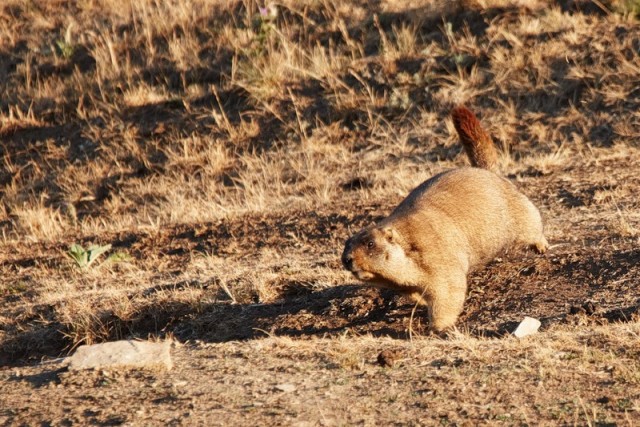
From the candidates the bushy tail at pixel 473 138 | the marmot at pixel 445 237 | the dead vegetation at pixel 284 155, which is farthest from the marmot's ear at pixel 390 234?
the bushy tail at pixel 473 138

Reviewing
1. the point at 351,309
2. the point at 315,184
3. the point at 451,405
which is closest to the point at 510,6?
the point at 315,184

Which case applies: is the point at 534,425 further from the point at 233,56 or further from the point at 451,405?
the point at 233,56

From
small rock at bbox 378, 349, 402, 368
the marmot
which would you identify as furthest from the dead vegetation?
small rock at bbox 378, 349, 402, 368

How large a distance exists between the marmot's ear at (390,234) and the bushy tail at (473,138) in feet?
6.47

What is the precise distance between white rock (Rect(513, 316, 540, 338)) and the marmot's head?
2.85ft

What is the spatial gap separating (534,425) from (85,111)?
12059 mm

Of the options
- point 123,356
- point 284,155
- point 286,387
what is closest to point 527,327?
point 286,387

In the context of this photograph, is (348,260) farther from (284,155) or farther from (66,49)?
(66,49)

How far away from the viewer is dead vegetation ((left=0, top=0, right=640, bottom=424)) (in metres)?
7.98

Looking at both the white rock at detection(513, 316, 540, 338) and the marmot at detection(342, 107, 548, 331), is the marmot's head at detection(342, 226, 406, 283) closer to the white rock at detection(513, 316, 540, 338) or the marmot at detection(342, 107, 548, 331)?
the marmot at detection(342, 107, 548, 331)

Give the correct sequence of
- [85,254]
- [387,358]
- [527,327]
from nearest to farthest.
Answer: [387,358] → [527,327] → [85,254]

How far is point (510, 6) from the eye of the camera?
1468cm

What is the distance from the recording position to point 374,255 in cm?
669

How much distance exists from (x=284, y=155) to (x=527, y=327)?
7.11 meters
